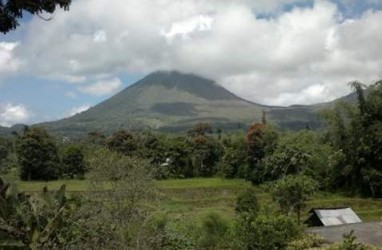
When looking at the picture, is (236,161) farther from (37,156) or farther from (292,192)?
(292,192)

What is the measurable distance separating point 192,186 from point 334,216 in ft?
72.7

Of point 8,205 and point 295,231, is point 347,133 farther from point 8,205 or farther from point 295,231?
point 8,205

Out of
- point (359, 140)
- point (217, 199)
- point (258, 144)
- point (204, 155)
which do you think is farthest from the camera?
point (204, 155)

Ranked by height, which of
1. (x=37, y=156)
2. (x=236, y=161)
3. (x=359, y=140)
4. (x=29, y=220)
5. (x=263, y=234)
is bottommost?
(x=263, y=234)

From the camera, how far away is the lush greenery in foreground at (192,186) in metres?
13.4

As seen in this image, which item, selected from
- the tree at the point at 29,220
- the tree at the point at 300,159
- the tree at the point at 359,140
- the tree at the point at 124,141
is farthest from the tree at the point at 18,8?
the tree at the point at 124,141

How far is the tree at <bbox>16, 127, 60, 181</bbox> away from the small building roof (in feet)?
118

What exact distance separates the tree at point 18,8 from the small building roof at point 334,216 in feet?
73.1

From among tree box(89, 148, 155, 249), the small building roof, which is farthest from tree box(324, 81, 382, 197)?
tree box(89, 148, 155, 249)

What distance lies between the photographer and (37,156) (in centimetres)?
5769

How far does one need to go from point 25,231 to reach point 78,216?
9.58ft

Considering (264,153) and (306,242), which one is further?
(264,153)

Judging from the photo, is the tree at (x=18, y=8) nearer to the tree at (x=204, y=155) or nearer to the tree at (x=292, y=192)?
the tree at (x=292, y=192)

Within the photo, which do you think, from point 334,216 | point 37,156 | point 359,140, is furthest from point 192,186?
point 334,216
